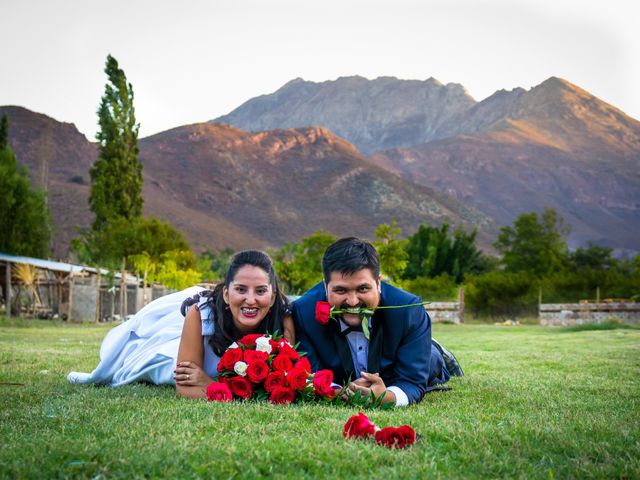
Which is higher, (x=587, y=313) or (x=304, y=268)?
(x=304, y=268)

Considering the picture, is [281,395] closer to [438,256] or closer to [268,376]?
[268,376]

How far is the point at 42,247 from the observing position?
41.2 meters

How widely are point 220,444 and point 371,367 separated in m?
2.35

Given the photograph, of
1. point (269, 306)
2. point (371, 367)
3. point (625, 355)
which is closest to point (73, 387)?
point (269, 306)

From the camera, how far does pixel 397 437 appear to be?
346 centimetres

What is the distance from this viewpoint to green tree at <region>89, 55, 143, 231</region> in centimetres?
4466

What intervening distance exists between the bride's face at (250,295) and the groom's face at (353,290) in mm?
624

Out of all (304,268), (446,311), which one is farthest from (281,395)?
(446,311)

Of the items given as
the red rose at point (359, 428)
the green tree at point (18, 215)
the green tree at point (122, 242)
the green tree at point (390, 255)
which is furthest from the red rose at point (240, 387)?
the green tree at point (122, 242)

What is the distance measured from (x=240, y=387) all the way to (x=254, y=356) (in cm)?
28

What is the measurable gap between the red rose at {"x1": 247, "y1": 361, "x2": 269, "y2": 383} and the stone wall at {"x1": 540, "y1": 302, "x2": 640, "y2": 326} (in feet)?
92.3

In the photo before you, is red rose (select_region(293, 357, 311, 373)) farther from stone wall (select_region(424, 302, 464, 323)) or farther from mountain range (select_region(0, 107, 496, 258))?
mountain range (select_region(0, 107, 496, 258))

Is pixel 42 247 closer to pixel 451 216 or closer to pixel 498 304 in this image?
pixel 498 304

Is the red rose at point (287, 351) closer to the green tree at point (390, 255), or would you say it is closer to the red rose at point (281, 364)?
the red rose at point (281, 364)
